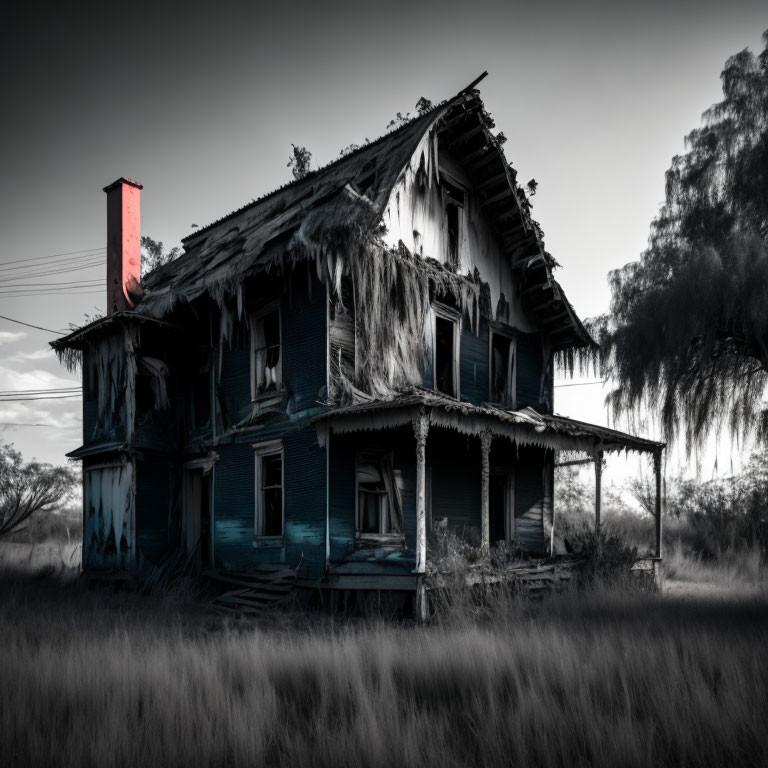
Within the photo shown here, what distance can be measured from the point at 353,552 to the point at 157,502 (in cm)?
539

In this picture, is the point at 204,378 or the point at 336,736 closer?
the point at 336,736

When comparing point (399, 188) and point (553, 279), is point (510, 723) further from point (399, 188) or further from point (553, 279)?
point (553, 279)

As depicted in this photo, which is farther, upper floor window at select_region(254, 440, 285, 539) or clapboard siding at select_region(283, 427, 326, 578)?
upper floor window at select_region(254, 440, 285, 539)

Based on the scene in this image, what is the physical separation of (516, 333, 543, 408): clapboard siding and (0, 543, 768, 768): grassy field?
27.0ft

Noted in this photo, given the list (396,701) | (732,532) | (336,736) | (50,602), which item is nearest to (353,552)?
(50,602)

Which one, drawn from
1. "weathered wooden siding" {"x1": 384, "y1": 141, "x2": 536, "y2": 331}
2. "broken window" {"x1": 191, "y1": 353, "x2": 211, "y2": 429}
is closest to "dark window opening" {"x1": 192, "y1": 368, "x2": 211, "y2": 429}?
"broken window" {"x1": 191, "y1": 353, "x2": 211, "y2": 429}

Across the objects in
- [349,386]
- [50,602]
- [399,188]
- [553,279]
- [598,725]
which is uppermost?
[399,188]

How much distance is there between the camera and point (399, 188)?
14.2m

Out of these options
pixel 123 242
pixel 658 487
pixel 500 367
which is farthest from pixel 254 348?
pixel 658 487

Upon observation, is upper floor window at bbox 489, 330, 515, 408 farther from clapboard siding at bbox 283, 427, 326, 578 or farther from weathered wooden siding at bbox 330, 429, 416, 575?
clapboard siding at bbox 283, 427, 326, 578

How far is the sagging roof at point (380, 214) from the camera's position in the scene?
1388cm

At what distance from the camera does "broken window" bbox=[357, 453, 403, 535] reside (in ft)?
44.7

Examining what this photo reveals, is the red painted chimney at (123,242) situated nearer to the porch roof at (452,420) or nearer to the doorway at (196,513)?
the doorway at (196,513)

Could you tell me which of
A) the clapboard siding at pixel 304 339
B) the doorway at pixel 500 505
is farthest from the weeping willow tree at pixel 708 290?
the clapboard siding at pixel 304 339
